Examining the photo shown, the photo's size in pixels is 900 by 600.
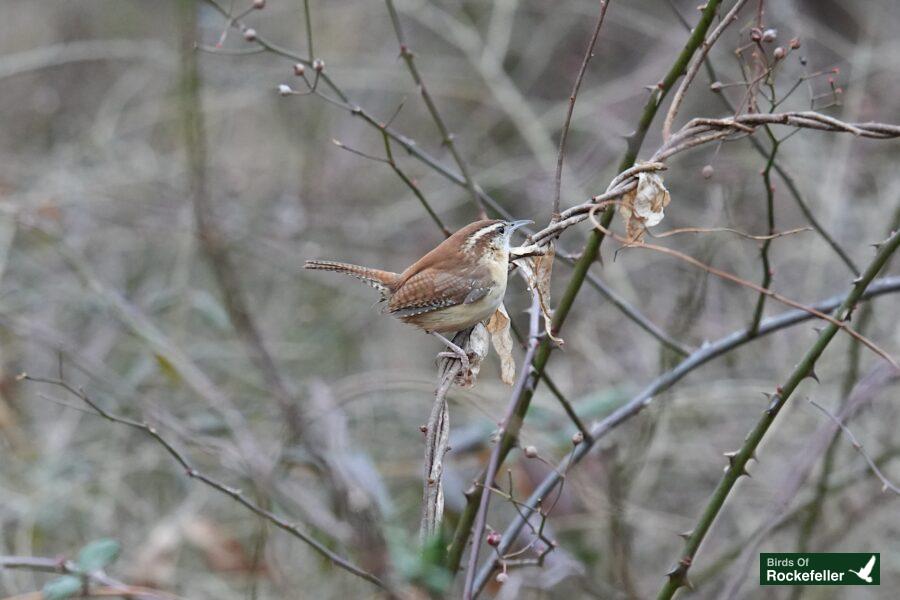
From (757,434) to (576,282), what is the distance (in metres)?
0.48

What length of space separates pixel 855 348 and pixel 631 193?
1.53 m

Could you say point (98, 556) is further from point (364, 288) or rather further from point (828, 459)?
point (364, 288)

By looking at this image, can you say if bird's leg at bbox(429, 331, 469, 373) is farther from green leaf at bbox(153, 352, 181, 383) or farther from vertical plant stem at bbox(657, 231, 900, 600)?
green leaf at bbox(153, 352, 181, 383)

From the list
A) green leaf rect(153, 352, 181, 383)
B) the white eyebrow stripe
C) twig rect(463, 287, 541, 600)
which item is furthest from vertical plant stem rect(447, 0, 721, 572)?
green leaf rect(153, 352, 181, 383)

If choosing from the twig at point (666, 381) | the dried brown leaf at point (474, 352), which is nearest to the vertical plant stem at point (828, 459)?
the twig at point (666, 381)

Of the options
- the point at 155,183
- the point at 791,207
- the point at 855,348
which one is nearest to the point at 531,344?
the point at 855,348

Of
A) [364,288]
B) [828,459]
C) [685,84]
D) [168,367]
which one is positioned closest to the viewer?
[685,84]

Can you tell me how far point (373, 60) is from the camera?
6.64 m

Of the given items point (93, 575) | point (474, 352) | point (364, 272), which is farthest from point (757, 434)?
point (93, 575)

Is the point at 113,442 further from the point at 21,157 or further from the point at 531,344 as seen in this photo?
the point at 531,344

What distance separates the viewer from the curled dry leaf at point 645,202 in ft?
6.04

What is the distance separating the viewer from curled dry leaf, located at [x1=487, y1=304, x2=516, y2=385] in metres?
1.93

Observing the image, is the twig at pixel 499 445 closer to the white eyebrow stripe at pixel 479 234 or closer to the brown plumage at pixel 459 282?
the brown plumage at pixel 459 282

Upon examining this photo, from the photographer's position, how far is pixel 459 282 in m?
2.18
